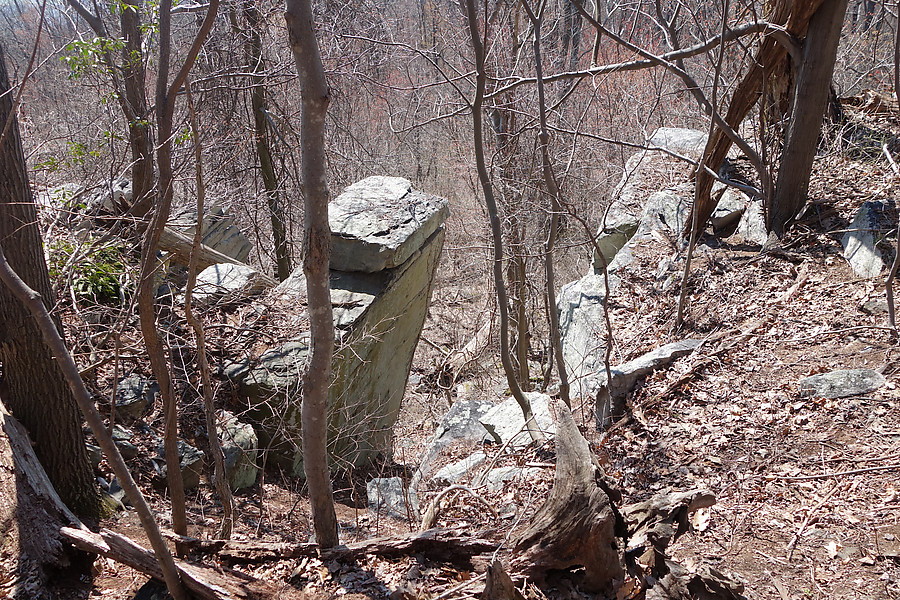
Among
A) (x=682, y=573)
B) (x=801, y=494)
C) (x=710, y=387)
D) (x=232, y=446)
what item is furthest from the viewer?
(x=232, y=446)

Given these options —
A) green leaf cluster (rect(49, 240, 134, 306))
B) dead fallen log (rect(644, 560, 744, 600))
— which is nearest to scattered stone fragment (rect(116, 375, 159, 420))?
green leaf cluster (rect(49, 240, 134, 306))

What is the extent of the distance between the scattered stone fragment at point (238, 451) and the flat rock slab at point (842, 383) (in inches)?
174

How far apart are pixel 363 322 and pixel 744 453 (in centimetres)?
393

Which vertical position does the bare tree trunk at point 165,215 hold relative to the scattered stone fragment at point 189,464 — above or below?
above

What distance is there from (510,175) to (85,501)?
264 inches

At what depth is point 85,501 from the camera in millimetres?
3912

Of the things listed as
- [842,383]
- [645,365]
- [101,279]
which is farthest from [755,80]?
[101,279]

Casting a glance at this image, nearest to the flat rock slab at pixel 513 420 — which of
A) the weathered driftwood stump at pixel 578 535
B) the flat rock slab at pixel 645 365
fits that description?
the flat rock slab at pixel 645 365

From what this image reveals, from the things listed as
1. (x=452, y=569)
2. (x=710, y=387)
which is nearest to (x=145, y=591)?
(x=452, y=569)

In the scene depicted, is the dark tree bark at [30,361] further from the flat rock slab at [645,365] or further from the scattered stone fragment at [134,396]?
the flat rock slab at [645,365]

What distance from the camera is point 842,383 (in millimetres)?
4117

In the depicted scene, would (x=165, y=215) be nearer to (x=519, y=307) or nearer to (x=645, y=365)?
(x=645, y=365)

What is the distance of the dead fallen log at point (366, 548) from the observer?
2691mm

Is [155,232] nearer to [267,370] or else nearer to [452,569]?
[452,569]
